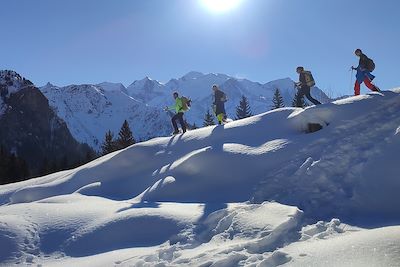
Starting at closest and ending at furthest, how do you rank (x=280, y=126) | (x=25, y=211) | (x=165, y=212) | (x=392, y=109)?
(x=165, y=212) < (x=25, y=211) < (x=392, y=109) < (x=280, y=126)

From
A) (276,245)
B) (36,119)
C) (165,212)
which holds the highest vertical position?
(36,119)

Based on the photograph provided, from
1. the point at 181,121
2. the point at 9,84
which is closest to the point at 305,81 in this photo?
the point at 181,121

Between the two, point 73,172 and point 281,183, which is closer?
point 281,183

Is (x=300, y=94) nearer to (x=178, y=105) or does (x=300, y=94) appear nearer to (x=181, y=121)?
(x=181, y=121)

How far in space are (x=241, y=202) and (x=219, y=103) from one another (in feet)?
27.5

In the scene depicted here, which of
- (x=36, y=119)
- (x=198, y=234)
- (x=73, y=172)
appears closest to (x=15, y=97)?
(x=36, y=119)

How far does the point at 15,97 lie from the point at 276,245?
129536 mm

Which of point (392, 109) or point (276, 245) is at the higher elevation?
point (392, 109)

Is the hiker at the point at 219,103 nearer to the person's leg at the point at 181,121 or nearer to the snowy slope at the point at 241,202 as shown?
the person's leg at the point at 181,121

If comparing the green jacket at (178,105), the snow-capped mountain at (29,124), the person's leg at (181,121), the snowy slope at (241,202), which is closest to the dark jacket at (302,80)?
the snowy slope at (241,202)

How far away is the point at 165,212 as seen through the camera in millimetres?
9469

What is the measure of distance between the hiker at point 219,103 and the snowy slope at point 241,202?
122 inches

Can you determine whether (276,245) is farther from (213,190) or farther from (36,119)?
(36,119)

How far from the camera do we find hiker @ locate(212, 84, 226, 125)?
58.6 feet
